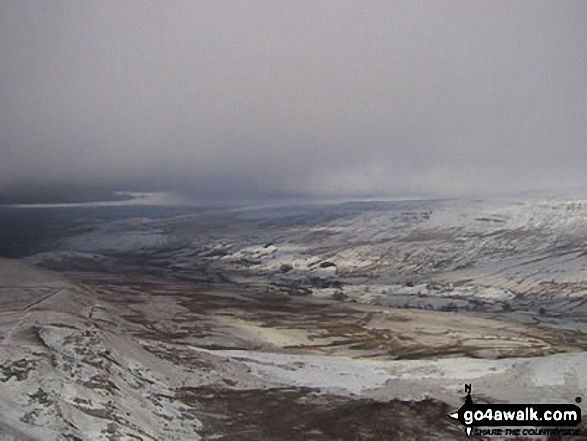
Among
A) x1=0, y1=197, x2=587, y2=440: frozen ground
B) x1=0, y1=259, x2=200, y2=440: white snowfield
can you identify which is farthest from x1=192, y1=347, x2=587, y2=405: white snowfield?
x1=0, y1=259, x2=200, y2=440: white snowfield

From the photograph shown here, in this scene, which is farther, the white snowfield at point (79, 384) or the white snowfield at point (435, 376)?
the white snowfield at point (435, 376)

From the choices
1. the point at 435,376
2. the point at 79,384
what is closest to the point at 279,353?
the point at 435,376

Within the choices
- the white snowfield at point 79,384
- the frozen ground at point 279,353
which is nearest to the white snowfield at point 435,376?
the frozen ground at point 279,353

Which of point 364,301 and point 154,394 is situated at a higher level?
point 154,394

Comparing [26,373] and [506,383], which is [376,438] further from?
[26,373]

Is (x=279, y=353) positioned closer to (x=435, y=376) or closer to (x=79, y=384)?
(x=435, y=376)

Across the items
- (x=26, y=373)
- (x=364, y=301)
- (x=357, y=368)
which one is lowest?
(x=364, y=301)

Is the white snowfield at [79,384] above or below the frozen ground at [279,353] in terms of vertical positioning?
above

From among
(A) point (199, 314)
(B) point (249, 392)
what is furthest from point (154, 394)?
(A) point (199, 314)

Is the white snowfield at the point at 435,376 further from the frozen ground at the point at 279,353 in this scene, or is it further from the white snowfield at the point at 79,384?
the white snowfield at the point at 79,384

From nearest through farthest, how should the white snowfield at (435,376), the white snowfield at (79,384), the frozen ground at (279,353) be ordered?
the white snowfield at (79,384) → the frozen ground at (279,353) → the white snowfield at (435,376)

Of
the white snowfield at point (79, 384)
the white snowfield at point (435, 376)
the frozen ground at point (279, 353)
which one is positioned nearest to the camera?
the white snowfield at point (79, 384)
